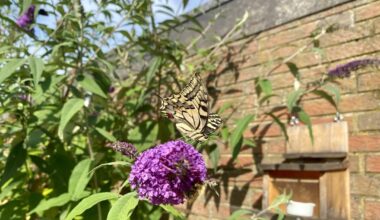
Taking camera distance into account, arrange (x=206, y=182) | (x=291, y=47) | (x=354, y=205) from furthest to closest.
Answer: (x=291, y=47) → (x=354, y=205) → (x=206, y=182)

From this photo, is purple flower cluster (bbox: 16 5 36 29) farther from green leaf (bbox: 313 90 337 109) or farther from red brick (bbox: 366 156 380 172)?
red brick (bbox: 366 156 380 172)

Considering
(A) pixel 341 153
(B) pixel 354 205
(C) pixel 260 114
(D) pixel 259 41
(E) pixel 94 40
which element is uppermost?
(D) pixel 259 41

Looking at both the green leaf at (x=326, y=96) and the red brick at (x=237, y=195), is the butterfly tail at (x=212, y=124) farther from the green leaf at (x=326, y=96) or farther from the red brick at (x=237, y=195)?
the red brick at (x=237, y=195)

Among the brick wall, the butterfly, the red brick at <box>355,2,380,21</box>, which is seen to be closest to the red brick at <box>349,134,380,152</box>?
the brick wall

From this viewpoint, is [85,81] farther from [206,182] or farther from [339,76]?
[339,76]

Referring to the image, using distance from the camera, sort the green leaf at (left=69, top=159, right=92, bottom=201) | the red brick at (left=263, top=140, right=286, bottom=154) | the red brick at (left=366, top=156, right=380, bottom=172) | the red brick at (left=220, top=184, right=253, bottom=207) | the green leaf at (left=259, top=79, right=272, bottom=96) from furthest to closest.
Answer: the red brick at (left=220, top=184, right=253, bottom=207)
the red brick at (left=263, top=140, right=286, bottom=154)
the green leaf at (left=259, top=79, right=272, bottom=96)
the red brick at (left=366, top=156, right=380, bottom=172)
the green leaf at (left=69, top=159, right=92, bottom=201)

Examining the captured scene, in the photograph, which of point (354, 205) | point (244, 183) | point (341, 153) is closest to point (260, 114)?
point (244, 183)
